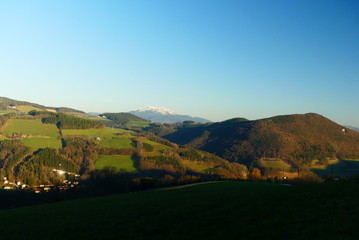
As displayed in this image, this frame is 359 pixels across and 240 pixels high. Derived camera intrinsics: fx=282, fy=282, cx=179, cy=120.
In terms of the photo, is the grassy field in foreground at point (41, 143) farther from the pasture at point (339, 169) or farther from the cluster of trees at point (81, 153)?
the pasture at point (339, 169)

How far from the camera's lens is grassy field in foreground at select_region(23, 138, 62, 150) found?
177625 millimetres

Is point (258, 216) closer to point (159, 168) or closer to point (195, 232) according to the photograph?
point (195, 232)

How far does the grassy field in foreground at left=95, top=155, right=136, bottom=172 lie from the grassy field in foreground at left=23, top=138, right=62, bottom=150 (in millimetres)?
35369

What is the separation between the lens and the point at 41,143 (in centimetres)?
18250

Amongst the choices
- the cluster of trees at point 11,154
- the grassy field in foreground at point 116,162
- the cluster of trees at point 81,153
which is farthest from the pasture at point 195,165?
the cluster of trees at point 11,154

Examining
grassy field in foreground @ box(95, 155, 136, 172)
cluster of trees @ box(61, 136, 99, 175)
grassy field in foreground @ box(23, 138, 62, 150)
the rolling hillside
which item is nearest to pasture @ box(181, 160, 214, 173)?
the rolling hillside

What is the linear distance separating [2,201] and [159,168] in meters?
92.8

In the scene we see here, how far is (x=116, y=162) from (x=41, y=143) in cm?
5714

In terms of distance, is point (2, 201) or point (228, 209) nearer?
point (228, 209)

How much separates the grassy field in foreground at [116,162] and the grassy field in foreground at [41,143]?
116ft

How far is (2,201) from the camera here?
271 feet

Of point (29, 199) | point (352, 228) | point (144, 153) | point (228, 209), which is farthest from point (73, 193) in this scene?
point (144, 153)

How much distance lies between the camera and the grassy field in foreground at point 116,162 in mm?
155000

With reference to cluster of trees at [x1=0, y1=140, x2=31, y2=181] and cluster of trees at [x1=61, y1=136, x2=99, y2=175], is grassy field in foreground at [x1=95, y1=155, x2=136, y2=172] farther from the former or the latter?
cluster of trees at [x1=0, y1=140, x2=31, y2=181]
